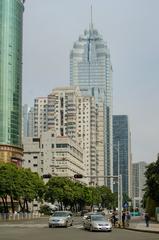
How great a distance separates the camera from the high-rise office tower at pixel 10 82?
473 ft

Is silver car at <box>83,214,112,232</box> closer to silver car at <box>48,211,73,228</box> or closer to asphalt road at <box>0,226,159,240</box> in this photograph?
asphalt road at <box>0,226,159,240</box>

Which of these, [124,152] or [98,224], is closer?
[98,224]

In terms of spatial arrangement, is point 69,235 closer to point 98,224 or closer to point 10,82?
point 98,224

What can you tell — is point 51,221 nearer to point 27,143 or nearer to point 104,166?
point 27,143

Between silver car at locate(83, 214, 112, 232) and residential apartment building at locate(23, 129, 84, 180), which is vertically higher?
residential apartment building at locate(23, 129, 84, 180)

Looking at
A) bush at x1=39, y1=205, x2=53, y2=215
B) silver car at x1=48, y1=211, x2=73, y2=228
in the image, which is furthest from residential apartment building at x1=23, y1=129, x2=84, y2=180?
silver car at x1=48, y1=211, x2=73, y2=228

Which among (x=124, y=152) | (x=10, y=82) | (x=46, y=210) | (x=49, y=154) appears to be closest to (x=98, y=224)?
(x=46, y=210)

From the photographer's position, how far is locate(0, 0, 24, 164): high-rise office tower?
473ft

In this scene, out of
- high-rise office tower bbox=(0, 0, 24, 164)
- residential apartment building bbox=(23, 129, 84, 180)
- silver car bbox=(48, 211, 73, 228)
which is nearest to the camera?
silver car bbox=(48, 211, 73, 228)

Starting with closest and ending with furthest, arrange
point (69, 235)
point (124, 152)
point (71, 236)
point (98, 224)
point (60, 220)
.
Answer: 1. point (71, 236)
2. point (69, 235)
3. point (98, 224)
4. point (60, 220)
5. point (124, 152)

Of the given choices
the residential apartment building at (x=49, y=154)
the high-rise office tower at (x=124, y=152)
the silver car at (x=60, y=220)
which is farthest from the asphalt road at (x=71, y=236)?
the residential apartment building at (x=49, y=154)

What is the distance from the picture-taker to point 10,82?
483ft

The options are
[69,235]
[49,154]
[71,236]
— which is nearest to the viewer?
[71,236]

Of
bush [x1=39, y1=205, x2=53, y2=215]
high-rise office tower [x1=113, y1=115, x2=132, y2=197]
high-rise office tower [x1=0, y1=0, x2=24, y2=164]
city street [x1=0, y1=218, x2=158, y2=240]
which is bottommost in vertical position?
bush [x1=39, y1=205, x2=53, y2=215]
